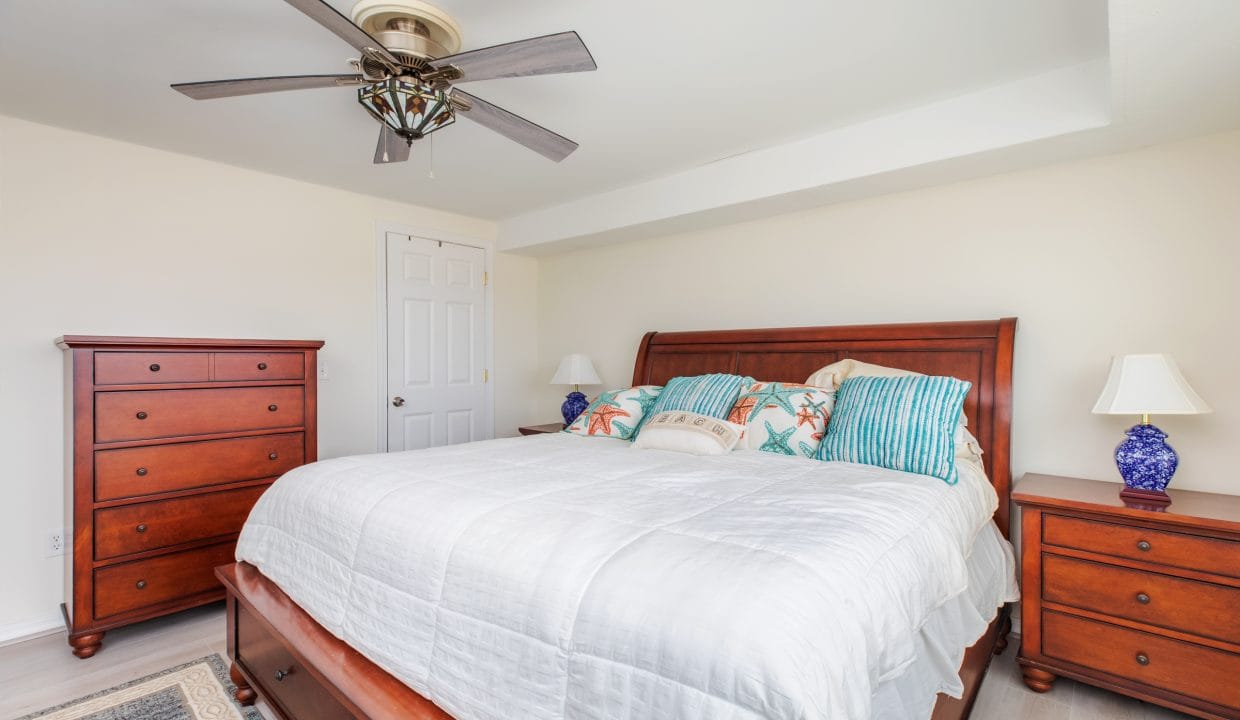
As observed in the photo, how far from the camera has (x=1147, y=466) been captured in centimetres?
202

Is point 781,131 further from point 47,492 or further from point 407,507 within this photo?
point 47,492

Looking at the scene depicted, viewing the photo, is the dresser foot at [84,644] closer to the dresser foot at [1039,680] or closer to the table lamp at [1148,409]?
the dresser foot at [1039,680]

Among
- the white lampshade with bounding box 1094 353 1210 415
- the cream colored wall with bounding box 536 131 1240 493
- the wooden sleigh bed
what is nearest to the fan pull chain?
the wooden sleigh bed

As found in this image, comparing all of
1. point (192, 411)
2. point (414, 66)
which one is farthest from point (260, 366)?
point (414, 66)

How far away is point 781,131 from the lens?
2.77 m

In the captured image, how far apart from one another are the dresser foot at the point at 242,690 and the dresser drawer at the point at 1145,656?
9.36 feet

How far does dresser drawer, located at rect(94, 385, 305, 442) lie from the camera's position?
249cm

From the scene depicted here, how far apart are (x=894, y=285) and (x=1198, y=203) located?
3.68 ft

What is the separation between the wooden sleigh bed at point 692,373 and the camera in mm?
1484

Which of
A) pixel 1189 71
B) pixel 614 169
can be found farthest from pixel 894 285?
pixel 614 169

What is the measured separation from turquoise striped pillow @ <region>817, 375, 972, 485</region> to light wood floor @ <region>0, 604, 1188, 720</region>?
85 cm

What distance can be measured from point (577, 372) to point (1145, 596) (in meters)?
3.08

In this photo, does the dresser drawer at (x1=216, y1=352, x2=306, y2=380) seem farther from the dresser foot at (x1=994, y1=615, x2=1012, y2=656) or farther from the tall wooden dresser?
the dresser foot at (x1=994, y1=615, x2=1012, y2=656)

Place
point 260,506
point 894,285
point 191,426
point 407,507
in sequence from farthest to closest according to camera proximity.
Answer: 1. point 894,285
2. point 191,426
3. point 260,506
4. point 407,507
